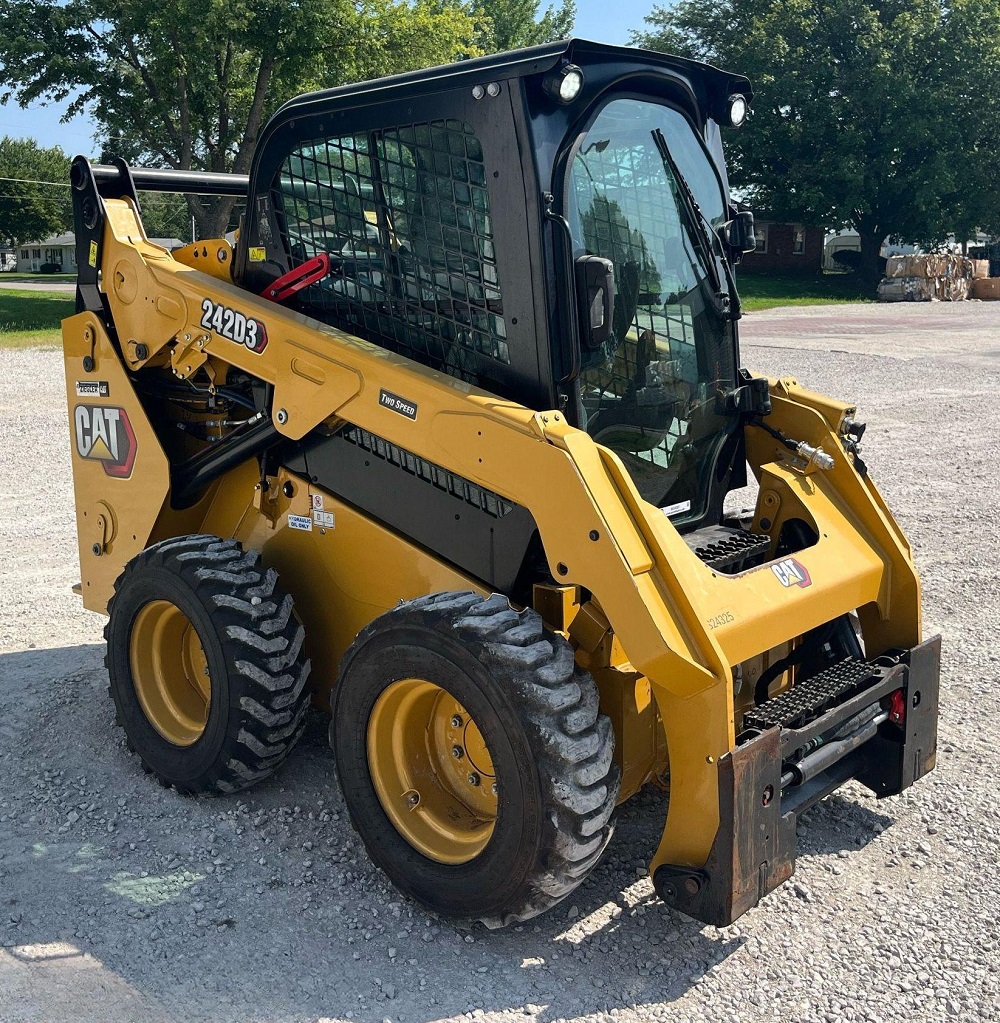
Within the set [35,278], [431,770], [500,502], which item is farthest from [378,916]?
[35,278]

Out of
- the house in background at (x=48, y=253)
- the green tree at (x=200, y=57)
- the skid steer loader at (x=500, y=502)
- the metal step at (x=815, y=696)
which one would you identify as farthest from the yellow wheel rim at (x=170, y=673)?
the house in background at (x=48, y=253)

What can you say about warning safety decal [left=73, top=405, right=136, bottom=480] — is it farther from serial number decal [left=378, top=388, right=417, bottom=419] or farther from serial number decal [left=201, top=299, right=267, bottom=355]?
serial number decal [left=378, top=388, right=417, bottom=419]

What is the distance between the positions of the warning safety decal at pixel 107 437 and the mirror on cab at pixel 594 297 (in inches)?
88.6

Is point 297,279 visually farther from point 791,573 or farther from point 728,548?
point 791,573

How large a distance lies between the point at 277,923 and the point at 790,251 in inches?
1705

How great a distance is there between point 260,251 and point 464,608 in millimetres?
1806

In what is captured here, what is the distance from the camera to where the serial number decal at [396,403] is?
3.51 meters

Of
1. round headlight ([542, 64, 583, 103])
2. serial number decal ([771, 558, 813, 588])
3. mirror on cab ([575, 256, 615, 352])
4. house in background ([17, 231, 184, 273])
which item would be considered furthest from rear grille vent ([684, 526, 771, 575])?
house in background ([17, 231, 184, 273])

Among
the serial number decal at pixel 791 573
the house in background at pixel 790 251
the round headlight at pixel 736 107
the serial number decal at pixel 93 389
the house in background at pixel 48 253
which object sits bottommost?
the serial number decal at pixel 791 573

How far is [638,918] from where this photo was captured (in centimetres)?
343

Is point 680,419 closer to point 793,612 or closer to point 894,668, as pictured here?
point 793,612

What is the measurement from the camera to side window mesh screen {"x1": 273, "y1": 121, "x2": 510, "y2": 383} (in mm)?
3529

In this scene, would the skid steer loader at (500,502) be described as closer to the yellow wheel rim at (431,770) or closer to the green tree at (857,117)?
the yellow wheel rim at (431,770)

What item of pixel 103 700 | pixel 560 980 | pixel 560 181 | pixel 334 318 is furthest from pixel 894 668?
pixel 103 700
